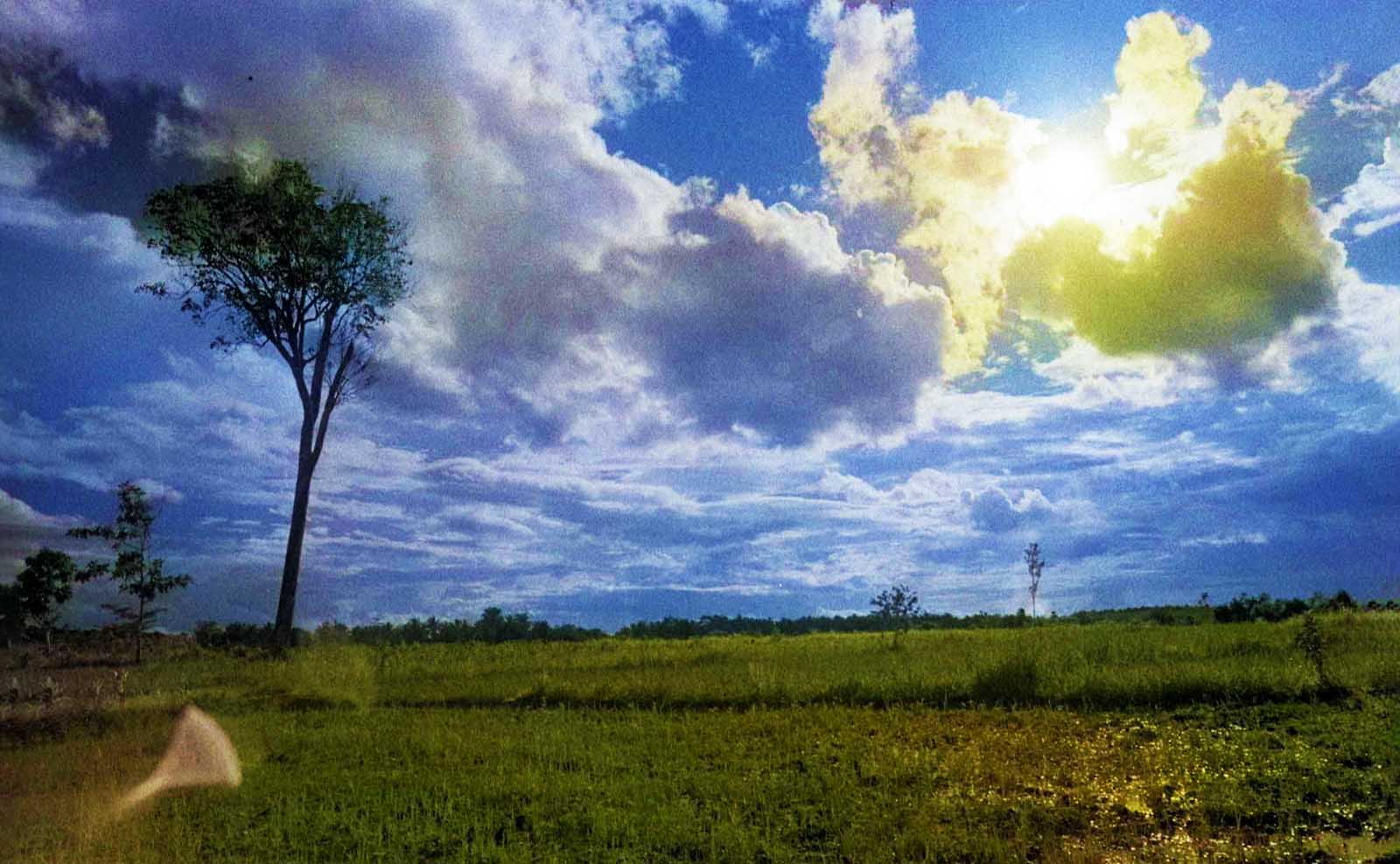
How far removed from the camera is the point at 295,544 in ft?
84.8

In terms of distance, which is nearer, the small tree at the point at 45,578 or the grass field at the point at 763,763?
the grass field at the point at 763,763

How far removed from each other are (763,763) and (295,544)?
19512 millimetres

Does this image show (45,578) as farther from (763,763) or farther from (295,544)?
(763,763)

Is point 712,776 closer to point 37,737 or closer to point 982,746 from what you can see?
point 982,746

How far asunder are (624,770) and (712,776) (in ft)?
4.10

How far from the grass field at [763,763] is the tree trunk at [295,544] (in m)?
4.95

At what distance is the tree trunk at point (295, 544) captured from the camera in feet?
83.8

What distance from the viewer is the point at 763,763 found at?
35.9 ft

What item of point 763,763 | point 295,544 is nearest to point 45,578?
point 295,544

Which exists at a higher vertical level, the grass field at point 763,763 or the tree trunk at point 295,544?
the tree trunk at point 295,544

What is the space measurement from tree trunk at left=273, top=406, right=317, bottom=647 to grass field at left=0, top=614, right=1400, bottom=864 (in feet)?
16.2

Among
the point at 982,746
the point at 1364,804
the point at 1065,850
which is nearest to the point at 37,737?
the point at 982,746

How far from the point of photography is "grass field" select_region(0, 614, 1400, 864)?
8430mm

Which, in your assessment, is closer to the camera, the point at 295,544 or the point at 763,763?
the point at 763,763
